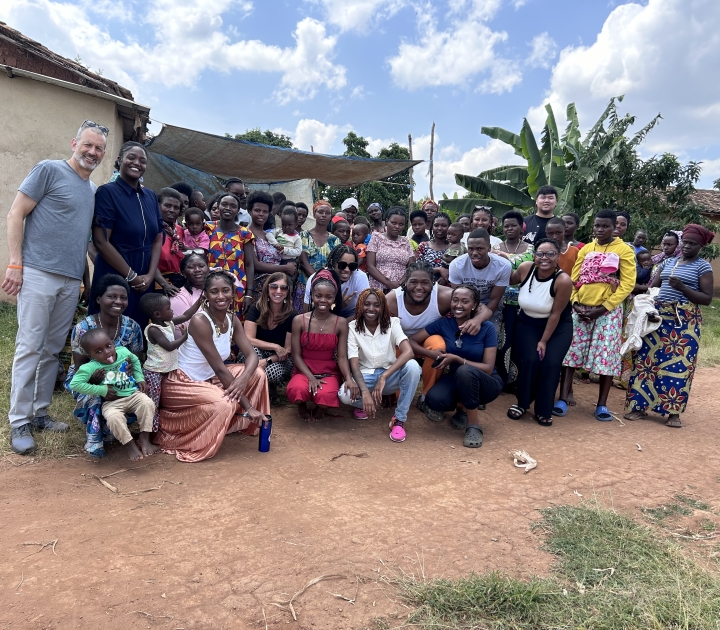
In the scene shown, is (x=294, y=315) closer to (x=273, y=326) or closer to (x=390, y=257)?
(x=273, y=326)

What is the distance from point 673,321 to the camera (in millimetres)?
4754

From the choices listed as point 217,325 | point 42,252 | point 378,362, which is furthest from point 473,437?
point 42,252

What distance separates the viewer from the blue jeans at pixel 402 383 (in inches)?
168

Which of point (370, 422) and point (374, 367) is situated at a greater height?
point (374, 367)

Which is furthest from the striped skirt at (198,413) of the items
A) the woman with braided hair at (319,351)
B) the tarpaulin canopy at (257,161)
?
the tarpaulin canopy at (257,161)

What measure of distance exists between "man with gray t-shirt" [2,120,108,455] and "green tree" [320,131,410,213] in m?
15.2

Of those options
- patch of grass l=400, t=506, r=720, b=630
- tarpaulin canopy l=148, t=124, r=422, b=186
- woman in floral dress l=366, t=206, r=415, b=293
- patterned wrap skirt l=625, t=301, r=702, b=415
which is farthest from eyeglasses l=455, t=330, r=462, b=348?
tarpaulin canopy l=148, t=124, r=422, b=186

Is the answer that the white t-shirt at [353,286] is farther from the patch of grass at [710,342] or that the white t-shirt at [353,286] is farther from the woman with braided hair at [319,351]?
the patch of grass at [710,342]

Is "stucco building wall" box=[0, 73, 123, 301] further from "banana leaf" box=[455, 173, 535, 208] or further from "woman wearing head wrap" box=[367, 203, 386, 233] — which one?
"banana leaf" box=[455, 173, 535, 208]

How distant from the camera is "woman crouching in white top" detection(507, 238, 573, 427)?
15.0ft

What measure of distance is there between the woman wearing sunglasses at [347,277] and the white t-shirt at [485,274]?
3.01 feet

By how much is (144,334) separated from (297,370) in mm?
1255

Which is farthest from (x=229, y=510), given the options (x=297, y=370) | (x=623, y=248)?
(x=623, y=248)

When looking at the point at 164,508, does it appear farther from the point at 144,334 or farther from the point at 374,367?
the point at 374,367
